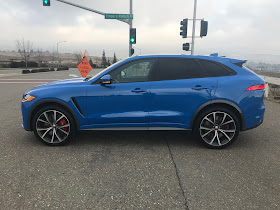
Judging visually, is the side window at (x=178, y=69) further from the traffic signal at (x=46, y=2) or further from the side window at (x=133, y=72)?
the traffic signal at (x=46, y=2)

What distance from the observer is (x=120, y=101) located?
3.76 metres

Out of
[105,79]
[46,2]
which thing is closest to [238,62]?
[105,79]

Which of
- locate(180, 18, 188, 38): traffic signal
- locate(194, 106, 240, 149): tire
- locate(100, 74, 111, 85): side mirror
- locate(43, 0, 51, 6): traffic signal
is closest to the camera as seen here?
locate(100, 74, 111, 85): side mirror

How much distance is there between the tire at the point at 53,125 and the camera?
3.85m

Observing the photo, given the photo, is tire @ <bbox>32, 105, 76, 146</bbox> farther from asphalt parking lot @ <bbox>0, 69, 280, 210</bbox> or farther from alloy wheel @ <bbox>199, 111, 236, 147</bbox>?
alloy wheel @ <bbox>199, 111, 236, 147</bbox>

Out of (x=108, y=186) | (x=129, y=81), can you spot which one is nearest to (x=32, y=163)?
(x=108, y=186)

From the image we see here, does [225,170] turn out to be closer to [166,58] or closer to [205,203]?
[205,203]

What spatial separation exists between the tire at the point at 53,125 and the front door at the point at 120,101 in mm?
389

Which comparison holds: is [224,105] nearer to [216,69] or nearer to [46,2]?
[216,69]

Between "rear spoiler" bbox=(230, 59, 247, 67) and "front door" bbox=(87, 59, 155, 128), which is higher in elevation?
"rear spoiler" bbox=(230, 59, 247, 67)

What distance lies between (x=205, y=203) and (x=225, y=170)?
3.00ft

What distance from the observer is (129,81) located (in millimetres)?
3865

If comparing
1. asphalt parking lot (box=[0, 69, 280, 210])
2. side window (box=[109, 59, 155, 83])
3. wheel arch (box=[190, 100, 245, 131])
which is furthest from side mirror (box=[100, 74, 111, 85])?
wheel arch (box=[190, 100, 245, 131])

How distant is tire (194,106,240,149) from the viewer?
3822mm
